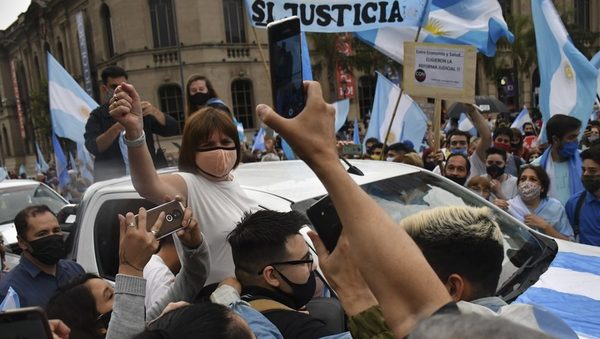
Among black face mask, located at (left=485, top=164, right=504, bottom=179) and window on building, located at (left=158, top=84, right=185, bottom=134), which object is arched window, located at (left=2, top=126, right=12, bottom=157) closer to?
window on building, located at (left=158, top=84, right=185, bottom=134)

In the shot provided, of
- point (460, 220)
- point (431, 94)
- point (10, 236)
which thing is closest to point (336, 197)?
point (460, 220)

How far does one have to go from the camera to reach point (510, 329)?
731mm

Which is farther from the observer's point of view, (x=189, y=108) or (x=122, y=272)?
(x=189, y=108)

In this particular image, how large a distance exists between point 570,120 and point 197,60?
26.9 meters

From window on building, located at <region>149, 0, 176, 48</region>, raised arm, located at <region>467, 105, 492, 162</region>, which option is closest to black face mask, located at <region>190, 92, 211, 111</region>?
raised arm, located at <region>467, 105, 492, 162</region>

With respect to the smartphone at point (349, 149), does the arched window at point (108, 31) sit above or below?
above

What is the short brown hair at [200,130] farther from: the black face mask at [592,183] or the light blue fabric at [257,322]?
the black face mask at [592,183]

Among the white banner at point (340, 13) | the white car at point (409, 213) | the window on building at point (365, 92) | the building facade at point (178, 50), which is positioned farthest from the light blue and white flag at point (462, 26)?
the window on building at point (365, 92)

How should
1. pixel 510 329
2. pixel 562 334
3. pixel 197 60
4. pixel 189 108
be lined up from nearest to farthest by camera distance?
pixel 510 329, pixel 562 334, pixel 189 108, pixel 197 60

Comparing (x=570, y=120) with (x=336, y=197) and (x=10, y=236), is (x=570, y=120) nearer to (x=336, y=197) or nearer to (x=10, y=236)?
(x=336, y=197)

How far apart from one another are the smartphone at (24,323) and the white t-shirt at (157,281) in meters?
1.16

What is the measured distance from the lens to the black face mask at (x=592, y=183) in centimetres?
347

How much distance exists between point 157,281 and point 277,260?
0.71 m

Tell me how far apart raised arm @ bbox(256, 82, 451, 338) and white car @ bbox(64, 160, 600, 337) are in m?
1.44
